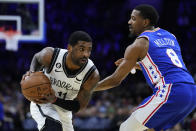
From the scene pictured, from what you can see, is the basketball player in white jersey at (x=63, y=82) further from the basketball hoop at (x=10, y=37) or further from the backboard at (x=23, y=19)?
the basketball hoop at (x=10, y=37)

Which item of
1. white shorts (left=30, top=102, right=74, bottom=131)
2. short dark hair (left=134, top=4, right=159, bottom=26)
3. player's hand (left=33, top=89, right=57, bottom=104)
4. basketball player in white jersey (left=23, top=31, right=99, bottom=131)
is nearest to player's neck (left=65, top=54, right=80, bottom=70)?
basketball player in white jersey (left=23, top=31, right=99, bottom=131)

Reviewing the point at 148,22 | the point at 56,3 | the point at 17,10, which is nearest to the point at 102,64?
the point at 56,3

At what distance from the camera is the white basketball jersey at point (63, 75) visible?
4.66 meters

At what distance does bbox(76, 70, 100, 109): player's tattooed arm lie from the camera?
15.1ft

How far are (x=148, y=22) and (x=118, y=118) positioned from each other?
6197mm

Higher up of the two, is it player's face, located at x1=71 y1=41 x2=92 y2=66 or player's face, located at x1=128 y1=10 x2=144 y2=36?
player's face, located at x1=128 y1=10 x2=144 y2=36

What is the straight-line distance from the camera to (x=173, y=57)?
396cm

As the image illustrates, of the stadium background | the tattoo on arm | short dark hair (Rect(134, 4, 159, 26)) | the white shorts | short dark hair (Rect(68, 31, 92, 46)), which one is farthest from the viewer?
the stadium background

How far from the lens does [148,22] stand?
4.23 metres

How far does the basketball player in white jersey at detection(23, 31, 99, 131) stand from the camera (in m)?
4.59

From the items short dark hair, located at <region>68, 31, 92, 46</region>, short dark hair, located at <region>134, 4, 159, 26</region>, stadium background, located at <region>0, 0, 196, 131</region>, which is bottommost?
stadium background, located at <region>0, 0, 196, 131</region>

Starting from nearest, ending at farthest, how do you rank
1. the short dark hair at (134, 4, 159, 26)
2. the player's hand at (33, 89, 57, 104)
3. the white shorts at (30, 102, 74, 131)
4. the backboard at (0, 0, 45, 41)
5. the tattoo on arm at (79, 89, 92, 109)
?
the short dark hair at (134, 4, 159, 26) < the player's hand at (33, 89, 57, 104) < the white shorts at (30, 102, 74, 131) < the tattoo on arm at (79, 89, 92, 109) < the backboard at (0, 0, 45, 41)

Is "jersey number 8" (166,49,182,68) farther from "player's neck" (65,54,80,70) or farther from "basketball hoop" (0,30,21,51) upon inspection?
"basketball hoop" (0,30,21,51)

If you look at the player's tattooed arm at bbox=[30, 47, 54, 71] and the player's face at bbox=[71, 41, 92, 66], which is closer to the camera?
the player's face at bbox=[71, 41, 92, 66]
